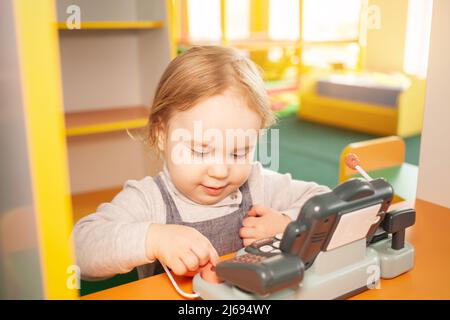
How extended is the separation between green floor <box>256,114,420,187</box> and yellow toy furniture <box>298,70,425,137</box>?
0.10 metres

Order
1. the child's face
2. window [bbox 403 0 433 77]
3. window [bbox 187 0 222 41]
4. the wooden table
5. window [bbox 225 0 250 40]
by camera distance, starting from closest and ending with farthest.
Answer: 1. the wooden table
2. the child's face
3. window [bbox 403 0 433 77]
4. window [bbox 187 0 222 41]
5. window [bbox 225 0 250 40]

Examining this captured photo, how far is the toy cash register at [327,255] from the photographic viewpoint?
457 mm

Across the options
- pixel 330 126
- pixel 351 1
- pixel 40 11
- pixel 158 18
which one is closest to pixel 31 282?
pixel 40 11

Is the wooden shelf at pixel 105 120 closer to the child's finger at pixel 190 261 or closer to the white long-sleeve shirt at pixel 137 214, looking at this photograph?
the white long-sleeve shirt at pixel 137 214

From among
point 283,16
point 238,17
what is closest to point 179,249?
point 283,16

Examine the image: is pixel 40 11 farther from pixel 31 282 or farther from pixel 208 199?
pixel 208 199

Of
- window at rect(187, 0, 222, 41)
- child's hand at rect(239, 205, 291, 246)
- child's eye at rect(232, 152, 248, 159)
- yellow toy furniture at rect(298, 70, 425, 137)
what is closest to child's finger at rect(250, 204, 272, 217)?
child's hand at rect(239, 205, 291, 246)

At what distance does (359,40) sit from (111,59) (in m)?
3.06

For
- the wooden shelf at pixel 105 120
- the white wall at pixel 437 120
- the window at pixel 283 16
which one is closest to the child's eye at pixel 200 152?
the white wall at pixel 437 120

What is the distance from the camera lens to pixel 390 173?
65.7 inches

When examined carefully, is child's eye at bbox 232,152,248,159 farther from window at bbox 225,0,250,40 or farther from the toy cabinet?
window at bbox 225,0,250,40

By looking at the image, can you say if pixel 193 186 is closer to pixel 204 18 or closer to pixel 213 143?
pixel 213 143

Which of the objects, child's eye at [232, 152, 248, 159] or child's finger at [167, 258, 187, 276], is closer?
child's finger at [167, 258, 187, 276]

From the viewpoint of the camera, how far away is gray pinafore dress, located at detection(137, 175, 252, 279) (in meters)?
0.81
